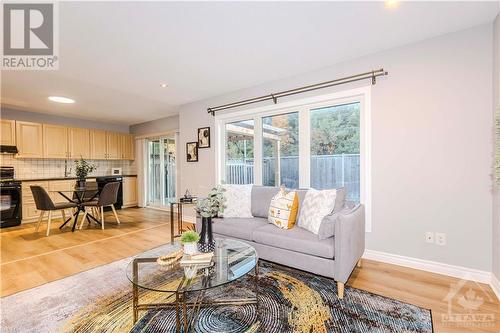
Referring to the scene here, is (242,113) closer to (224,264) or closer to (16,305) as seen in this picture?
(224,264)

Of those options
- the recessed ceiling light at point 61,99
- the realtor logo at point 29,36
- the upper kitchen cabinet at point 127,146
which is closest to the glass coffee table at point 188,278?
the realtor logo at point 29,36

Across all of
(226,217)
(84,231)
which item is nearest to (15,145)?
(84,231)

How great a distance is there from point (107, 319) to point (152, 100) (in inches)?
152

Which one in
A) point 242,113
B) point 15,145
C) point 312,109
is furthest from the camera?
point 15,145

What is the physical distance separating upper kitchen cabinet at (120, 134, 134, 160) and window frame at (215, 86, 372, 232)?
3.90m

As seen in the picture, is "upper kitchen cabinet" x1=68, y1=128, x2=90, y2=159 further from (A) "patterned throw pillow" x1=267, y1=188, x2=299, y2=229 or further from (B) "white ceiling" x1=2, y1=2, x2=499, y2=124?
(A) "patterned throw pillow" x1=267, y1=188, x2=299, y2=229

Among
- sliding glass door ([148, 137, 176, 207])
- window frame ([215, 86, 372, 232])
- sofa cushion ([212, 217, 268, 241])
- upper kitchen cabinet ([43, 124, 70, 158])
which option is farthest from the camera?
sliding glass door ([148, 137, 176, 207])

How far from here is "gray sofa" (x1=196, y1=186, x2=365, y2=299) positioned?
79.7 inches

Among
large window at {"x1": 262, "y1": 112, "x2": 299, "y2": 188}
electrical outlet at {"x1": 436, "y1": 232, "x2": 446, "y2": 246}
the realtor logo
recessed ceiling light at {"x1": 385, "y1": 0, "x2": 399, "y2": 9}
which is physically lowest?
electrical outlet at {"x1": 436, "y1": 232, "x2": 446, "y2": 246}

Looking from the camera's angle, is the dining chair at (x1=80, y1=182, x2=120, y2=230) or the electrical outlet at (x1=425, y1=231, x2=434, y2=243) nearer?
the electrical outlet at (x1=425, y1=231, x2=434, y2=243)

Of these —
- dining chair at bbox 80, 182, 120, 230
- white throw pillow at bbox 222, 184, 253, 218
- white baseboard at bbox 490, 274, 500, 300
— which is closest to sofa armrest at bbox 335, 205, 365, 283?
white baseboard at bbox 490, 274, 500, 300

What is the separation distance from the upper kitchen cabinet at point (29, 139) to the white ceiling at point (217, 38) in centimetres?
135

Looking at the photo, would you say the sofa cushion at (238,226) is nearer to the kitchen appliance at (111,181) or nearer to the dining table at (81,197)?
the dining table at (81,197)

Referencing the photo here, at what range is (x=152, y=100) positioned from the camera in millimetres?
4664
